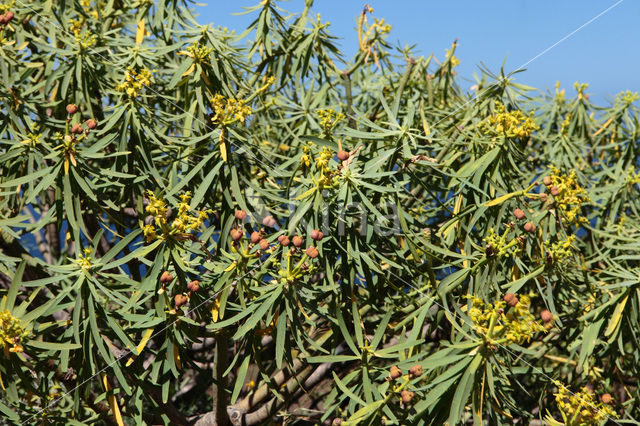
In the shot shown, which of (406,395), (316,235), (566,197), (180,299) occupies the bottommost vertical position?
(406,395)

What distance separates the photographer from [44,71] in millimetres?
3043

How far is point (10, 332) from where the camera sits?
2102mm

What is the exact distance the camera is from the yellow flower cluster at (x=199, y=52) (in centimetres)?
269

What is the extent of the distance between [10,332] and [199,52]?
1.38m

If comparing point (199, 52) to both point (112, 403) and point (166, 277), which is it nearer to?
point (166, 277)

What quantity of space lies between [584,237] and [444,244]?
7.15 feet

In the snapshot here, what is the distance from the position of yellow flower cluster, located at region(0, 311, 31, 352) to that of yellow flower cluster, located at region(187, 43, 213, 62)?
132 cm

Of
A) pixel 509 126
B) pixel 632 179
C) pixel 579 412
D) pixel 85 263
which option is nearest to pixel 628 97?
pixel 632 179

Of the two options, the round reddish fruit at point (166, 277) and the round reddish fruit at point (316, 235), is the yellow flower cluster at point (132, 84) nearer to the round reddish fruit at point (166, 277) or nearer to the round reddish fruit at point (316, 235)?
the round reddish fruit at point (166, 277)

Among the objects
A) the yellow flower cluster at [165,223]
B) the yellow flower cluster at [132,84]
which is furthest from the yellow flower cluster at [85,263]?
the yellow flower cluster at [132,84]

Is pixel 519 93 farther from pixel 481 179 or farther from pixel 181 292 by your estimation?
pixel 181 292

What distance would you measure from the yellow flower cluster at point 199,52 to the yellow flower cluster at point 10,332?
4.32 feet

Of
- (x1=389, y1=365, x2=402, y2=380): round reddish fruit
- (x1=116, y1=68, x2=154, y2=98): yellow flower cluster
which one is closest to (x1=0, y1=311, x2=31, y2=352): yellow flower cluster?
(x1=116, y1=68, x2=154, y2=98): yellow flower cluster

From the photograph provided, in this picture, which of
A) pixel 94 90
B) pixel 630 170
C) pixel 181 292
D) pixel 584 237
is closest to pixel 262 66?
pixel 94 90
